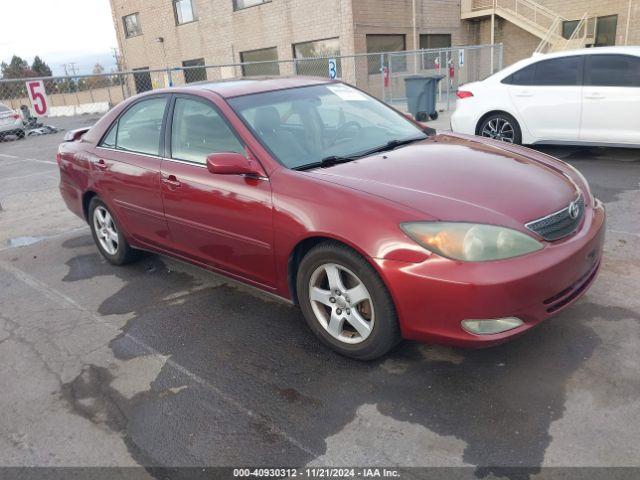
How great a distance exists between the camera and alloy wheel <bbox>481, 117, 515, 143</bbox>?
803 centimetres

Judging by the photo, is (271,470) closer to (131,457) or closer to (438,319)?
(131,457)

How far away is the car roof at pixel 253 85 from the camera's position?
396 cm

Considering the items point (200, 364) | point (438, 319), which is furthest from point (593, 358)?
point (200, 364)

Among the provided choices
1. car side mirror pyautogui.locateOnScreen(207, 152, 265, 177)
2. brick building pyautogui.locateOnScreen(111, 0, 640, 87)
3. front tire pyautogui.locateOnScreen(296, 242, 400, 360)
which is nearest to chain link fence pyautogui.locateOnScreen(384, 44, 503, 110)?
brick building pyautogui.locateOnScreen(111, 0, 640, 87)

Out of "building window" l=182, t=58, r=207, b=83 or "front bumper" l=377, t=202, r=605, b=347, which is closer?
"front bumper" l=377, t=202, r=605, b=347

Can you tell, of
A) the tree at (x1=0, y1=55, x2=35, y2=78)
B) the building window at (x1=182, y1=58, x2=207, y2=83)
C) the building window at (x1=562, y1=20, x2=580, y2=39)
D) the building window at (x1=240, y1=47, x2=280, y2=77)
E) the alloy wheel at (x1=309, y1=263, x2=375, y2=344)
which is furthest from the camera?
the tree at (x1=0, y1=55, x2=35, y2=78)

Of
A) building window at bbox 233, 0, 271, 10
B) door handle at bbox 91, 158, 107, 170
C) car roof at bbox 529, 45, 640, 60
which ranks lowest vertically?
door handle at bbox 91, 158, 107, 170

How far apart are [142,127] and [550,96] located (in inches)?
222

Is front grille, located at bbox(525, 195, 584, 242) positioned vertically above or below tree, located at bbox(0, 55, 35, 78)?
below

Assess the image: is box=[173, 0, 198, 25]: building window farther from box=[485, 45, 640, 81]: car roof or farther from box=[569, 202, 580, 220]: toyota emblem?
box=[569, 202, 580, 220]: toyota emblem

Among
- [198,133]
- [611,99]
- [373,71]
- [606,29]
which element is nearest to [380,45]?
[373,71]

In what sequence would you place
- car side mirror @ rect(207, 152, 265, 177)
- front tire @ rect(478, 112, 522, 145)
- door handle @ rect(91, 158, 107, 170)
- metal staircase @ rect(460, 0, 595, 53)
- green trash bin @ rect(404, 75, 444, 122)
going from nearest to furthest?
car side mirror @ rect(207, 152, 265, 177) < door handle @ rect(91, 158, 107, 170) < front tire @ rect(478, 112, 522, 145) < green trash bin @ rect(404, 75, 444, 122) < metal staircase @ rect(460, 0, 595, 53)

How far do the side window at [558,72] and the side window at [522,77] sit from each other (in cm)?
6

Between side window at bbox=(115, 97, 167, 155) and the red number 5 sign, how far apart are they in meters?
5.54
